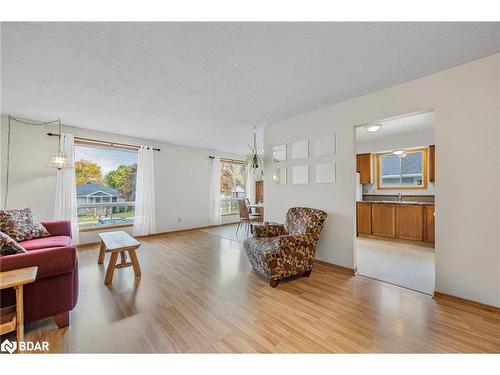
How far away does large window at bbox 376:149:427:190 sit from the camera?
14.6 feet

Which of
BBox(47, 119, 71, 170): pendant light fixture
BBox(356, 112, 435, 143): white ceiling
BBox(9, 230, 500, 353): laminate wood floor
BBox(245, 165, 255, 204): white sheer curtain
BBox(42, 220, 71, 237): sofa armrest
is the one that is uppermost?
BBox(356, 112, 435, 143): white ceiling

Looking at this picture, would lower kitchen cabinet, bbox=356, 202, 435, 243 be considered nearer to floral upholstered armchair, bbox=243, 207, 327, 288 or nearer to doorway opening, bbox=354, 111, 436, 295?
doorway opening, bbox=354, 111, 436, 295

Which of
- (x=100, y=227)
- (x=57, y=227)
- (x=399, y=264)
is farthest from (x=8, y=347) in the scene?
(x=399, y=264)

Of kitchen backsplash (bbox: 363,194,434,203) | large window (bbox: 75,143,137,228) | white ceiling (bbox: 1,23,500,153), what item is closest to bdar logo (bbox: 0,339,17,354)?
white ceiling (bbox: 1,23,500,153)

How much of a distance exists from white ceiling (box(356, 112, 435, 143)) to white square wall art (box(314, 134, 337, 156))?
743 millimetres

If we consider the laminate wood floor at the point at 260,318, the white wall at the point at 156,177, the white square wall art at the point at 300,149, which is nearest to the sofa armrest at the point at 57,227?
the laminate wood floor at the point at 260,318

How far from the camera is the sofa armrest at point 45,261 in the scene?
145 cm

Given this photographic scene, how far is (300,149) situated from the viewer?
3.36m

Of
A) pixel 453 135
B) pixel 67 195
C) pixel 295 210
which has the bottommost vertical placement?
pixel 295 210

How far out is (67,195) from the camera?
12.5ft

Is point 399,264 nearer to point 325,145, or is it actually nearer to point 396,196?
point 325,145
